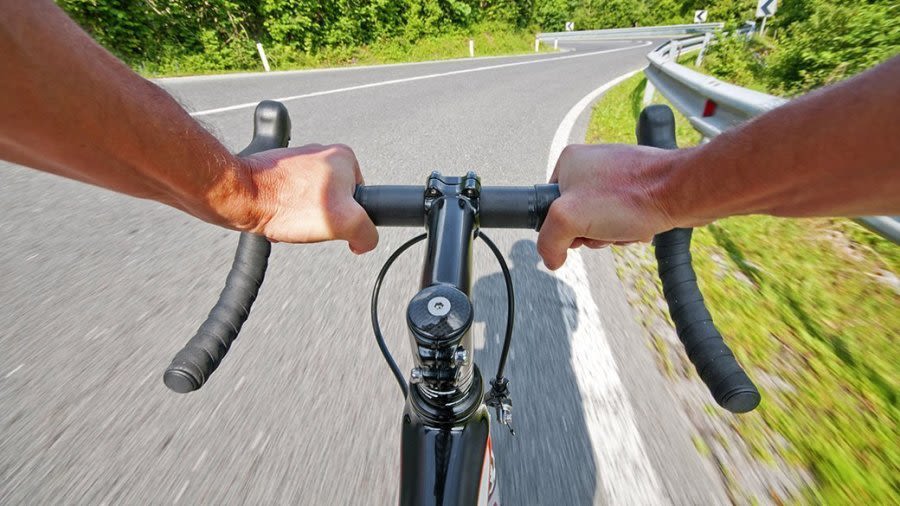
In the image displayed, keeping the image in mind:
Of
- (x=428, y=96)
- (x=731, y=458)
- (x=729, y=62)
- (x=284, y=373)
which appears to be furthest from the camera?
(x=729, y=62)

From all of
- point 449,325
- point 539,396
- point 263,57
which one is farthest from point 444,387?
point 263,57

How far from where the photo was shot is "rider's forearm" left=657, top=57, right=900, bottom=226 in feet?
1.78

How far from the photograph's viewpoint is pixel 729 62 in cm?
920

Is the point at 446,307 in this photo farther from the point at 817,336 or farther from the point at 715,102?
the point at 715,102

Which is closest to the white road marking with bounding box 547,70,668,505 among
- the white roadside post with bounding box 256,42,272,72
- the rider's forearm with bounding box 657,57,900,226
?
the rider's forearm with bounding box 657,57,900,226

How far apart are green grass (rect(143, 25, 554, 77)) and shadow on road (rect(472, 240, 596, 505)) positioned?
1237cm

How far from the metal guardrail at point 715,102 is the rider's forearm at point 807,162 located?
101cm

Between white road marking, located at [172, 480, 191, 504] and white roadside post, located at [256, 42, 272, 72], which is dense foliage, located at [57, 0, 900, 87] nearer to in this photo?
white roadside post, located at [256, 42, 272, 72]

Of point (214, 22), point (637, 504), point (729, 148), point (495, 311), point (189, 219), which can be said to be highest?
point (214, 22)

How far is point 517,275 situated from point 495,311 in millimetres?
426

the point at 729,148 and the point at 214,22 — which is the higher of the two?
the point at 214,22

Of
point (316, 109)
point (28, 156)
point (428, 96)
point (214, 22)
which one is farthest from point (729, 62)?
point (214, 22)

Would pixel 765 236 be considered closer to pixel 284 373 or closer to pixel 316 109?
pixel 284 373

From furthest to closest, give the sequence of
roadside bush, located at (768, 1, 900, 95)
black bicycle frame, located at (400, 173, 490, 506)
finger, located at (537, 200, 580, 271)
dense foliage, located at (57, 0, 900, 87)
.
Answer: dense foliage, located at (57, 0, 900, 87), roadside bush, located at (768, 1, 900, 95), finger, located at (537, 200, 580, 271), black bicycle frame, located at (400, 173, 490, 506)
